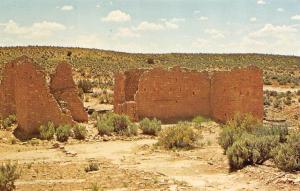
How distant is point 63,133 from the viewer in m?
18.2

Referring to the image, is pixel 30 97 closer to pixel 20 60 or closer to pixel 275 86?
pixel 20 60

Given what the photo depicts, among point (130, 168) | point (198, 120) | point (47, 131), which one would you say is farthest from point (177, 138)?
point (198, 120)

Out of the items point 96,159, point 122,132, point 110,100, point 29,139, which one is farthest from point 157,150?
point 110,100

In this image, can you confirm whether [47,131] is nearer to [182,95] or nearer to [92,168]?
[92,168]

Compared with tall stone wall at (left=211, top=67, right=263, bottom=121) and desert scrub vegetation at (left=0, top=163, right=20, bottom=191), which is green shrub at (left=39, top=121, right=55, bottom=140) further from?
tall stone wall at (left=211, top=67, right=263, bottom=121)

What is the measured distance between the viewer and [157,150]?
639 inches

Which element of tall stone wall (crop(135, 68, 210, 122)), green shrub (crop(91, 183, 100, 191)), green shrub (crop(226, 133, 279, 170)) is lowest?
green shrub (crop(91, 183, 100, 191))

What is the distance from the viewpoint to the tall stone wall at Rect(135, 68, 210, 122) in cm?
2212

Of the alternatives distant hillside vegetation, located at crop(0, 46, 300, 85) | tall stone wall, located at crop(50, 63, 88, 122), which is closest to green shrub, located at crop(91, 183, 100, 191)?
tall stone wall, located at crop(50, 63, 88, 122)

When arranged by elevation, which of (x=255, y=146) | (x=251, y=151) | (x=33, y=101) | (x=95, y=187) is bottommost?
(x=95, y=187)

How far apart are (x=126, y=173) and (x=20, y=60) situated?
824cm

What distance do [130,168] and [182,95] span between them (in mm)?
9316

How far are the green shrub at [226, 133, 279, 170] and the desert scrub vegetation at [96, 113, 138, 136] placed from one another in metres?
6.85

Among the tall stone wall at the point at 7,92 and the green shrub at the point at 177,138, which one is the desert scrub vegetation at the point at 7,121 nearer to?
the tall stone wall at the point at 7,92
